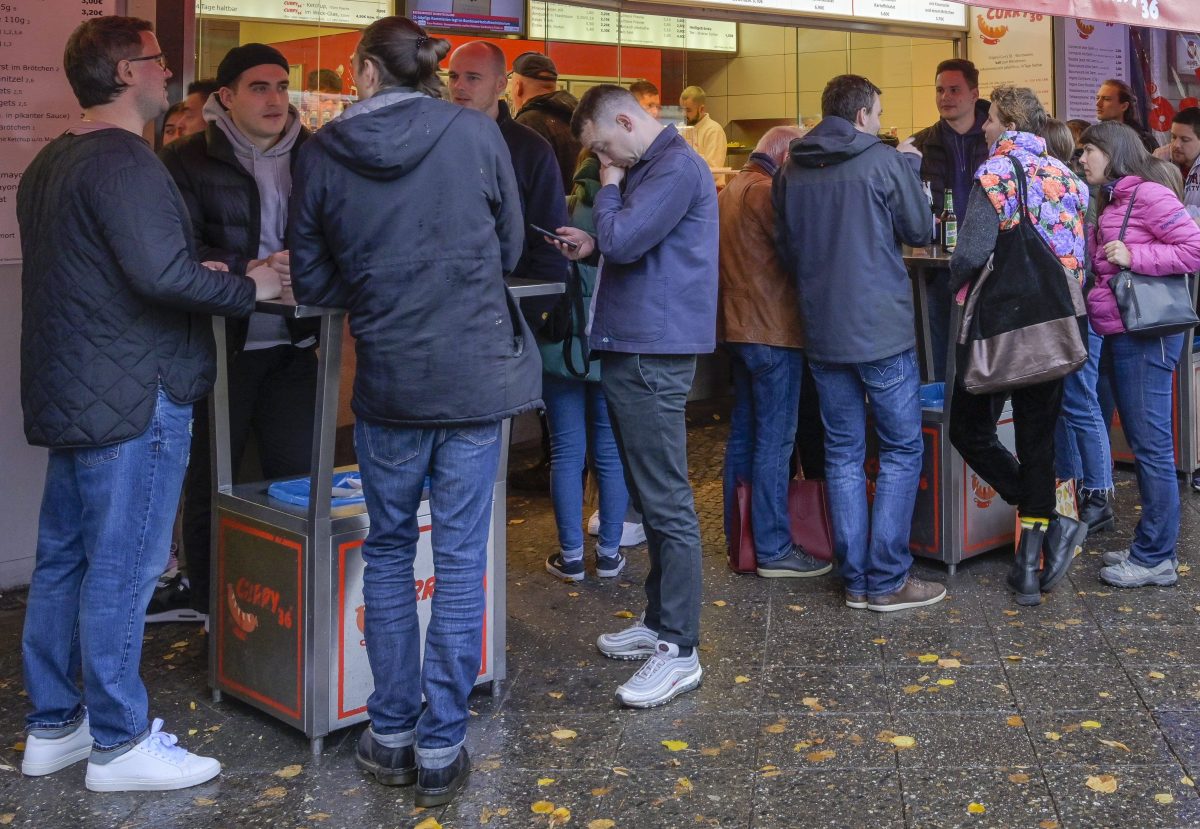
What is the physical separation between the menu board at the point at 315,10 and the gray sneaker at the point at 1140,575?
4.34 m

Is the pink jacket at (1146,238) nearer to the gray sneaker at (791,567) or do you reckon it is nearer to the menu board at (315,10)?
the gray sneaker at (791,567)

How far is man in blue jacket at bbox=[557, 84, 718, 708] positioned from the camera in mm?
3828

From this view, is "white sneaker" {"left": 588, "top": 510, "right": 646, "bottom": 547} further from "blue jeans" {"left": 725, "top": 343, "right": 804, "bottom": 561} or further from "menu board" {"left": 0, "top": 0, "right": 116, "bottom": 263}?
"menu board" {"left": 0, "top": 0, "right": 116, "bottom": 263}

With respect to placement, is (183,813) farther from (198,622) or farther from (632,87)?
(632,87)

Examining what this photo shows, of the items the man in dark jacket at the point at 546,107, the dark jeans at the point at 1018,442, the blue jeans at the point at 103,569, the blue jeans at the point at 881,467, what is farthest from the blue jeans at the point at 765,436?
the blue jeans at the point at 103,569

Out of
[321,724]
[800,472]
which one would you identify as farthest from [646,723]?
[800,472]

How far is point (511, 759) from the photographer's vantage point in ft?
11.5

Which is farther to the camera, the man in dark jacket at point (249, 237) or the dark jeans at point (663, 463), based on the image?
the man in dark jacket at point (249, 237)

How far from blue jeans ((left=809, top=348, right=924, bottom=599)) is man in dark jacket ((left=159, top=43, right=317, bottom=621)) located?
174cm

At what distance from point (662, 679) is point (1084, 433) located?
8.02 feet

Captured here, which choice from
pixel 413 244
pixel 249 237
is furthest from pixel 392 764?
pixel 249 237

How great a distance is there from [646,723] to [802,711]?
17.3 inches

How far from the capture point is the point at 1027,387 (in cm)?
455

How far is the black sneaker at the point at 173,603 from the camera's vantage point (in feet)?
15.1
